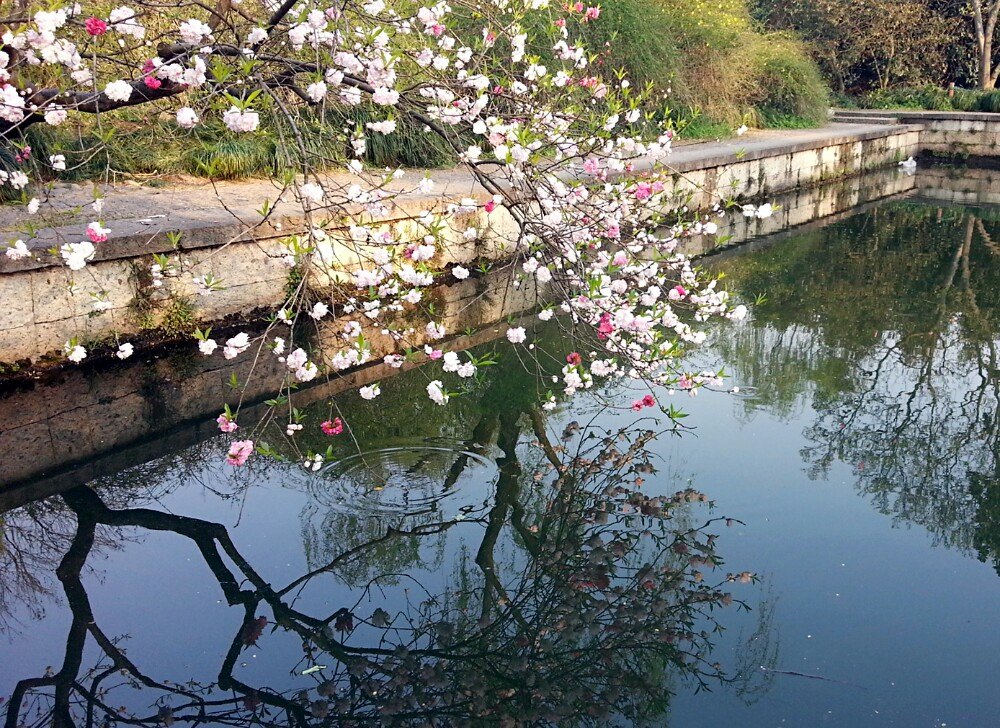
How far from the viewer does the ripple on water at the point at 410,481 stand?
3852mm

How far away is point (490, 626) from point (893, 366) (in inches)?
138

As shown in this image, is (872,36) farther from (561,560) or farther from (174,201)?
(561,560)

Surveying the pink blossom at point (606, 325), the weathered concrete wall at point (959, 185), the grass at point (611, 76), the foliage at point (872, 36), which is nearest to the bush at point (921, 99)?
the foliage at point (872, 36)

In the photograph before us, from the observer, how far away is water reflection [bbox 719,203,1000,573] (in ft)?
13.8

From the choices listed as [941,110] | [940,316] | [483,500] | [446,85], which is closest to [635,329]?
[483,500]

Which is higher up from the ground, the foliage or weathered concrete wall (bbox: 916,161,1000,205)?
the foliage

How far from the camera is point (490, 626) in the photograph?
3.16 meters

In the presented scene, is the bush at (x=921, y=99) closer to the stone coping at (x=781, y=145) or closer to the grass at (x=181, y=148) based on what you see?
the stone coping at (x=781, y=145)

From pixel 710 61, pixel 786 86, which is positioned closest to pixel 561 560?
pixel 710 61

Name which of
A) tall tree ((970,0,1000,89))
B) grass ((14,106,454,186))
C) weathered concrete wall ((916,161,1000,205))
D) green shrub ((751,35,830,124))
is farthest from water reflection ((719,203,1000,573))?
tall tree ((970,0,1000,89))

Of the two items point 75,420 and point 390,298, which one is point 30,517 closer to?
point 75,420

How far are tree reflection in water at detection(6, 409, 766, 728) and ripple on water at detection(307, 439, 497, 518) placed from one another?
0.07 metres

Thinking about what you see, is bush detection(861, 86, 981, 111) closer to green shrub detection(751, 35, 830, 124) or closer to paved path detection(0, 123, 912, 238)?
green shrub detection(751, 35, 830, 124)

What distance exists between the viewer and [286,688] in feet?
9.22
